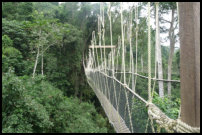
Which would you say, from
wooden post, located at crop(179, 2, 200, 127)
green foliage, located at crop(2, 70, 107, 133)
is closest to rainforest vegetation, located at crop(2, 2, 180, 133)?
green foliage, located at crop(2, 70, 107, 133)

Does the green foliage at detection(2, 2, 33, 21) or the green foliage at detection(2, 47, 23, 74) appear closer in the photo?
the green foliage at detection(2, 47, 23, 74)

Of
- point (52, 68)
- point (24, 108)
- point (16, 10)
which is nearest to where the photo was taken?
point (24, 108)

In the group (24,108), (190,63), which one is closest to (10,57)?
(24,108)

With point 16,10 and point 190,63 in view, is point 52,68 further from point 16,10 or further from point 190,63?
point 190,63

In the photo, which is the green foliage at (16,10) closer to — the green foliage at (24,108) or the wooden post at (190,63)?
the green foliage at (24,108)

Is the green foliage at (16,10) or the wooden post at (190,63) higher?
the green foliage at (16,10)

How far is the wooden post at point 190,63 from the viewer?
1.19 feet

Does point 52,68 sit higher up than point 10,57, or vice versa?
point 10,57

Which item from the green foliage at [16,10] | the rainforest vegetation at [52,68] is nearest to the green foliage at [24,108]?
the rainforest vegetation at [52,68]

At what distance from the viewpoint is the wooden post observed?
362 millimetres

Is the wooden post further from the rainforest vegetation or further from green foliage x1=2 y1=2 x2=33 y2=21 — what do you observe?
green foliage x1=2 y1=2 x2=33 y2=21

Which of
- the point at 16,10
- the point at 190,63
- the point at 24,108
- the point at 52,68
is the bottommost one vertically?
the point at 24,108

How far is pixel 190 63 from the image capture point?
0.37m

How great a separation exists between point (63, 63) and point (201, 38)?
712 cm
